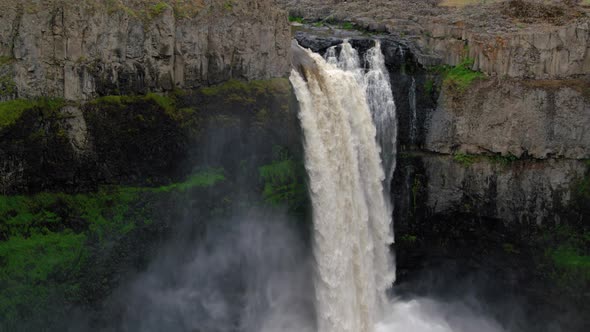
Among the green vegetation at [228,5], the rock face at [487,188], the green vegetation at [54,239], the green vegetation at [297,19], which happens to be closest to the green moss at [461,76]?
the rock face at [487,188]

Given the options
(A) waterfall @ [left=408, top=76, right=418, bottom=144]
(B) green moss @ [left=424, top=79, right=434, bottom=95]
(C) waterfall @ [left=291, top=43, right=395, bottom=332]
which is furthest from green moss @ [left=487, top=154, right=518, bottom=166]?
→ (C) waterfall @ [left=291, top=43, right=395, bottom=332]

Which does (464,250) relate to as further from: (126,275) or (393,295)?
(126,275)

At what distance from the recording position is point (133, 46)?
1833cm

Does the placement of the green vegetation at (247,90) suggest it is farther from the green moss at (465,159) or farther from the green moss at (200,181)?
the green moss at (465,159)

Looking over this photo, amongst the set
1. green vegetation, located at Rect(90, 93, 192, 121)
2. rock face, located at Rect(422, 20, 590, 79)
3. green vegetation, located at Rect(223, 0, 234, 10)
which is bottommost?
green vegetation, located at Rect(90, 93, 192, 121)

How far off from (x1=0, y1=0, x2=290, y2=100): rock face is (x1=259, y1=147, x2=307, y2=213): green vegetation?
3.09m

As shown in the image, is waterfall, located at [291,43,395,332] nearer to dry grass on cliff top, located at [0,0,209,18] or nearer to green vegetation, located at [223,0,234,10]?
green vegetation, located at [223,0,234,10]

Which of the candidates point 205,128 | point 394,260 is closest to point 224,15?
point 205,128

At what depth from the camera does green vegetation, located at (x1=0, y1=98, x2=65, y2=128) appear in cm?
1611

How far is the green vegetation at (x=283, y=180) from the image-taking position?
72.0 ft

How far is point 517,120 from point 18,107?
17.6 metres

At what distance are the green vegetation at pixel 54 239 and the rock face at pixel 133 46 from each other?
2961mm

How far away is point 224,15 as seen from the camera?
67.6 feet

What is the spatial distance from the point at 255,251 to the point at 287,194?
233 centimetres
